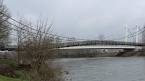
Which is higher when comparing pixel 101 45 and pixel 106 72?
pixel 101 45

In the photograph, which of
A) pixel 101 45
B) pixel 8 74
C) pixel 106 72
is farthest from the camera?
pixel 101 45

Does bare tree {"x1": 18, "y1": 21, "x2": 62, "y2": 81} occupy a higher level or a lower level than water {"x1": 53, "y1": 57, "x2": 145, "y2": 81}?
higher

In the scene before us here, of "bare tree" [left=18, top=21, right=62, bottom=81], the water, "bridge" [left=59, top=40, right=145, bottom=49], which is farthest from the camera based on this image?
"bridge" [left=59, top=40, right=145, bottom=49]

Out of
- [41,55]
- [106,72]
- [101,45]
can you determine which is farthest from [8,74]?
[101,45]

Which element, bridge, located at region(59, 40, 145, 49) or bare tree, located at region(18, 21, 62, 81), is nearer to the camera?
bare tree, located at region(18, 21, 62, 81)

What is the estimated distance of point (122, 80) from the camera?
28.6 m

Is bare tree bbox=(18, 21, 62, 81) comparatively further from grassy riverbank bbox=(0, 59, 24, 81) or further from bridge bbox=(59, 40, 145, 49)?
bridge bbox=(59, 40, 145, 49)

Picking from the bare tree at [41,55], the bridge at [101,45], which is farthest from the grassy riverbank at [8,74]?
the bridge at [101,45]

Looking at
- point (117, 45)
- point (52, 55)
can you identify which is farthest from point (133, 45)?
point (52, 55)

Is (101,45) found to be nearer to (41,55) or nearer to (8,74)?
(8,74)

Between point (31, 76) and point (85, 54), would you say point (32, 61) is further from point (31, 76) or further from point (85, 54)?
point (85, 54)

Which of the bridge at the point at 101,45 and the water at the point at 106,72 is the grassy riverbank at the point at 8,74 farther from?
the bridge at the point at 101,45

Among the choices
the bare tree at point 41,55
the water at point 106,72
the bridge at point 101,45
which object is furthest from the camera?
the bridge at point 101,45

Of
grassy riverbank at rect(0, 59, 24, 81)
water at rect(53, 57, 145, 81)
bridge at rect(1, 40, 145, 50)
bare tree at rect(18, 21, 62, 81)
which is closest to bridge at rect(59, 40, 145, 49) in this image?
bridge at rect(1, 40, 145, 50)
